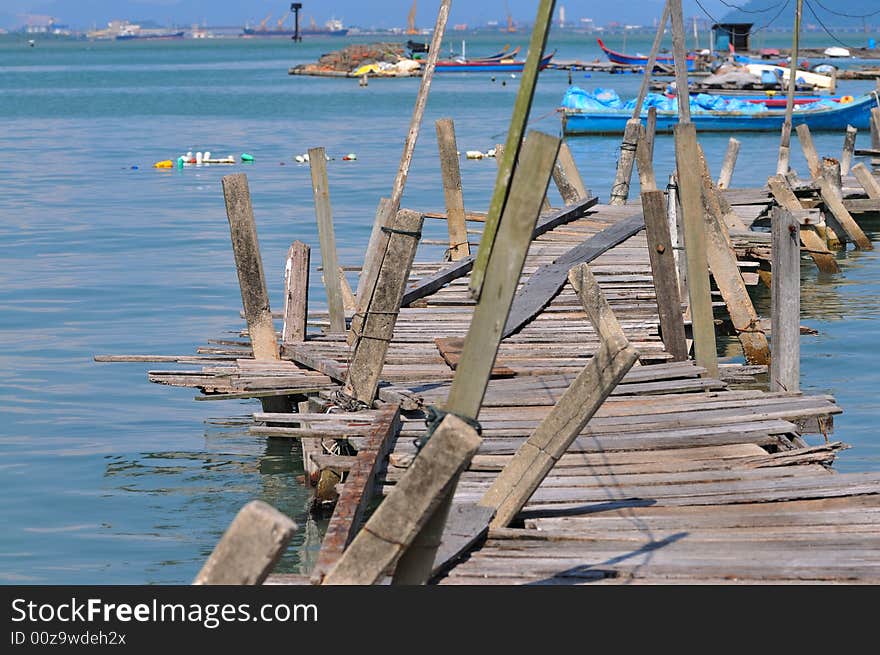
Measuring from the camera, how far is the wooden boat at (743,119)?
147 ft

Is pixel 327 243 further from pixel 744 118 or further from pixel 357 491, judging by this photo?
pixel 744 118

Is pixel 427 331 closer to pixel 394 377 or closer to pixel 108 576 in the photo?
pixel 394 377

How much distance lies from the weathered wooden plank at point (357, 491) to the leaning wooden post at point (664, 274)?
2740mm

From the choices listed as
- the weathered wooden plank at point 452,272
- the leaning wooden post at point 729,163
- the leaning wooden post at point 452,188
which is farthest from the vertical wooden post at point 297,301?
the leaning wooden post at point 729,163

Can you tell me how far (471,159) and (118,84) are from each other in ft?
196

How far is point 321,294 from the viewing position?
20.3 metres

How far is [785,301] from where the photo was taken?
9211mm

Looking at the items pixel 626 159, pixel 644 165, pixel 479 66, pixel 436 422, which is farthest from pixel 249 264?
pixel 479 66

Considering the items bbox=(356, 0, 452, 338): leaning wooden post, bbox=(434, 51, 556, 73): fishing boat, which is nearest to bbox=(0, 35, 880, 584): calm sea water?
bbox=(356, 0, 452, 338): leaning wooden post

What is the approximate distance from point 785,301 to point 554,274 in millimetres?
4601

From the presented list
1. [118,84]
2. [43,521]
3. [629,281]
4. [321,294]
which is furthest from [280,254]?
[118,84]

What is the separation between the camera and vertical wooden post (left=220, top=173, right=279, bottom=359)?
10148 millimetres

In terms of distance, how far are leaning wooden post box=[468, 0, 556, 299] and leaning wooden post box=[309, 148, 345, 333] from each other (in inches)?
277

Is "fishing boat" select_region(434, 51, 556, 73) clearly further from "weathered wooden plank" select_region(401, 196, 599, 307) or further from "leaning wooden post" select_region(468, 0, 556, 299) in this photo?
"leaning wooden post" select_region(468, 0, 556, 299)
